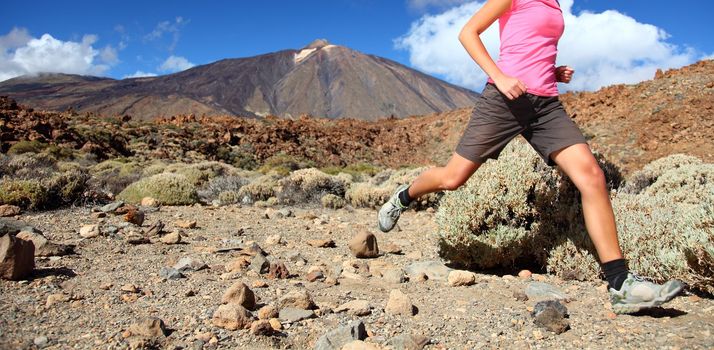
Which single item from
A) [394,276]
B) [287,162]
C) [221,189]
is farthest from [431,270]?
[287,162]

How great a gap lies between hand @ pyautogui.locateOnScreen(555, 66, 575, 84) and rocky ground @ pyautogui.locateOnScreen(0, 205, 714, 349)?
1375 mm

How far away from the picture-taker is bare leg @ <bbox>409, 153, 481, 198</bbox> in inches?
129

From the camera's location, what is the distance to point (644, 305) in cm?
258

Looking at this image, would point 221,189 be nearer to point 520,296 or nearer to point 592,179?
point 520,296

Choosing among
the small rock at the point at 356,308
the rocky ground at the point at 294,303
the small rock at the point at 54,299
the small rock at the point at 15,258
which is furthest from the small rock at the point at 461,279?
the small rock at the point at 15,258

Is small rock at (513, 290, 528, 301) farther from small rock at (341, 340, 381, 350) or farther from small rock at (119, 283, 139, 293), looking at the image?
small rock at (119, 283, 139, 293)

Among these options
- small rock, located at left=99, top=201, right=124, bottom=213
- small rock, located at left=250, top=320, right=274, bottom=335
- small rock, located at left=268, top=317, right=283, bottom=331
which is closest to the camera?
small rock, located at left=250, top=320, right=274, bottom=335

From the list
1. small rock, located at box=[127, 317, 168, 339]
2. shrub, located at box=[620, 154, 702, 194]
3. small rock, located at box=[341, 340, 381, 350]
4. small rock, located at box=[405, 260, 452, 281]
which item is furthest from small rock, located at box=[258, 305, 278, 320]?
shrub, located at box=[620, 154, 702, 194]

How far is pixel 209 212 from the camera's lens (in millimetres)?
7055

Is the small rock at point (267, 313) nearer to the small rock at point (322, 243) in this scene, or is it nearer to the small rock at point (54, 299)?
the small rock at point (54, 299)

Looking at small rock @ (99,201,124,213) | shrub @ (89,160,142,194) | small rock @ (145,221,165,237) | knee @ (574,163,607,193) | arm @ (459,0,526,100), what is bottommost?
small rock @ (145,221,165,237)

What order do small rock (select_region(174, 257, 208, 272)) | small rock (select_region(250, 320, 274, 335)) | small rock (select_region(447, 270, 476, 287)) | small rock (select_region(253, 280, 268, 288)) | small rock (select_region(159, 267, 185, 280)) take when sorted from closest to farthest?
1. small rock (select_region(250, 320, 274, 335))
2. small rock (select_region(253, 280, 268, 288))
3. small rock (select_region(159, 267, 185, 280))
4. small rock (select_region(447, 270, 476, 287))
5. small rock (select_region(174, 257, 208, 272))

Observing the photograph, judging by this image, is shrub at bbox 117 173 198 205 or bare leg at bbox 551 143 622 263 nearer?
bare leg at bbox 551 143 622 263

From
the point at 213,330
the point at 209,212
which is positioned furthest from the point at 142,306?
the point at 209,212
